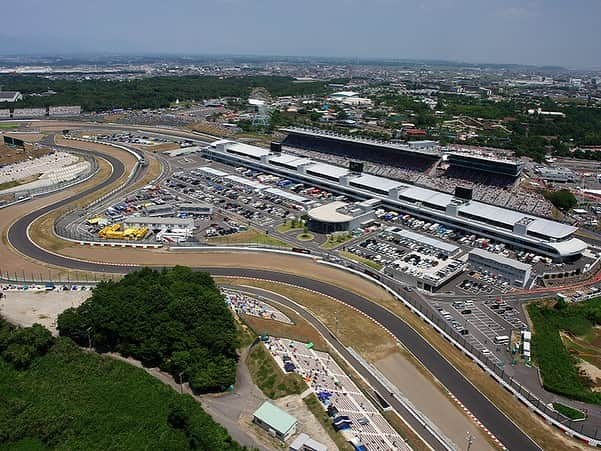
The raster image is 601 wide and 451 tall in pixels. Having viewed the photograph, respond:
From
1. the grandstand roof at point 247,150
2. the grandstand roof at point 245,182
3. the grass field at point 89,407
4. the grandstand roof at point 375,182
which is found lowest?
the grass field at point 89,407

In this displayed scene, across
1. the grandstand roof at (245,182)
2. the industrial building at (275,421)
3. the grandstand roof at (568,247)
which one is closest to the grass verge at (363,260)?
the grandstand roof at (568,247)

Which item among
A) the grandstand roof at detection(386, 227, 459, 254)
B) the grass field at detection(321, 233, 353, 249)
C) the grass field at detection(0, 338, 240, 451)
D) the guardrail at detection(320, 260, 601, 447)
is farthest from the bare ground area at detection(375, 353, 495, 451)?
the grandstand roof at detection(386, 227, 459, 254)

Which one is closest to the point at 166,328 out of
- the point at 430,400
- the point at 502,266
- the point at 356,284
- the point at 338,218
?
the point at 430,400

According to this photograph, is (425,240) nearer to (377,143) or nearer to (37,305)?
(377,143)

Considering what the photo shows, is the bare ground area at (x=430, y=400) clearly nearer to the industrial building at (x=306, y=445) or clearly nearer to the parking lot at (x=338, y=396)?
the parking lot at (x=338, y=396)

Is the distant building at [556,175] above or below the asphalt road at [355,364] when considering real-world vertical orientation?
above

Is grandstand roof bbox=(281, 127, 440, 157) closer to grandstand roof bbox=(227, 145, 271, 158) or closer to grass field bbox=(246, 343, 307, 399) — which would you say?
grandstand roof bbox=(227, 145, 271, 158)
